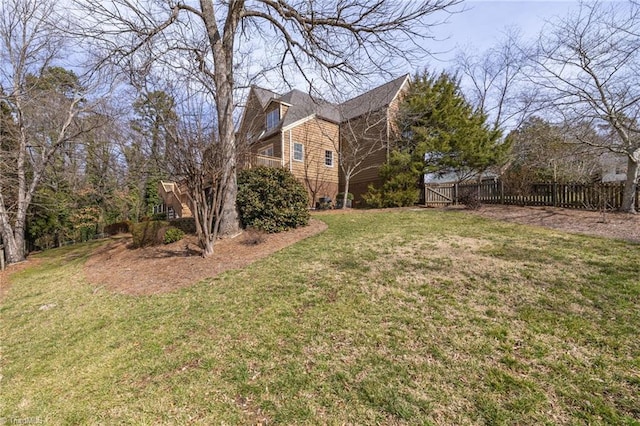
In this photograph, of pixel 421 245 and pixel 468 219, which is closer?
pixel 421 245

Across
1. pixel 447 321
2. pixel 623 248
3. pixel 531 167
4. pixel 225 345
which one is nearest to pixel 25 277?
pixel 225 345

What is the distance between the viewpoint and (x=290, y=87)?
395 inches

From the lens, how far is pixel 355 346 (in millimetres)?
3043

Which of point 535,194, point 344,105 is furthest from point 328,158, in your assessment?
point 535,194

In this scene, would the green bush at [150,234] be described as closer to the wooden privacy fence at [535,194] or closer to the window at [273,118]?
the window at [273,118]

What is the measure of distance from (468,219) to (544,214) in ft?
9.76

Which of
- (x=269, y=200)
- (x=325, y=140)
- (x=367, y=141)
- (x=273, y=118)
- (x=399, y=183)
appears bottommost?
(x=269, y=200)

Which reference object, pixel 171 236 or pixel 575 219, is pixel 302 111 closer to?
pixel 171 236

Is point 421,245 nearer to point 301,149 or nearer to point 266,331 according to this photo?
point 266,331

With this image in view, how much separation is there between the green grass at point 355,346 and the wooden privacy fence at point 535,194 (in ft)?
18.1

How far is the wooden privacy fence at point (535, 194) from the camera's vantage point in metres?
9.40

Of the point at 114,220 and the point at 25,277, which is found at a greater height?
the point at 114,220

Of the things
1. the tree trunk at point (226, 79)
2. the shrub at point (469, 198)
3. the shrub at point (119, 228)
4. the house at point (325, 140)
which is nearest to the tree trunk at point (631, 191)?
the shrub at point (469, 198)

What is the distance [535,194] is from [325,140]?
12081 mm
